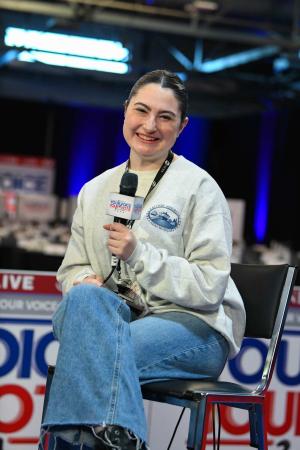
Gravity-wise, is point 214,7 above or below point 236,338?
above

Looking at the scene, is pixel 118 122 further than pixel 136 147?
Yes

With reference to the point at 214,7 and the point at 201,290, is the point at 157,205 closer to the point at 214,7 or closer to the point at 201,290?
Result: the point at 201,290

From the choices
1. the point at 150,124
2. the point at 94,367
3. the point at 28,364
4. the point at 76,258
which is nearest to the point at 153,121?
the point at 150,124

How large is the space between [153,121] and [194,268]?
441mm

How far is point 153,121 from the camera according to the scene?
2.53m

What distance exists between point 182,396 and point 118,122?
1828 cm

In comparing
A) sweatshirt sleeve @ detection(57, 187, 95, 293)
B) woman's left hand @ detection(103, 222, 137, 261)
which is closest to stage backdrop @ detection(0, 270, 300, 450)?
sweatshirt sleeve @ detection(57, 187, 95, 293)

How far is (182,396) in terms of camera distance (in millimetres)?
2285

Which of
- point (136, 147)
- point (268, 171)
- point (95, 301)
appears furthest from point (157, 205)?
point (268, 171)

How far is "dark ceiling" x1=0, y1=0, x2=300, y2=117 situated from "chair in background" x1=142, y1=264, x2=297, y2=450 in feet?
29.9

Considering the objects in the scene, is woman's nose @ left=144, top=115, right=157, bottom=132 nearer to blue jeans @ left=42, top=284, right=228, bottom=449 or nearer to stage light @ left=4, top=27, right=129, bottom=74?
blue jeans @ left=42, top=284, right=228, bottom=449

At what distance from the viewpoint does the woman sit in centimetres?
208

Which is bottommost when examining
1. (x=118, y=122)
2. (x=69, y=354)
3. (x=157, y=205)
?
(x=69, y=354)

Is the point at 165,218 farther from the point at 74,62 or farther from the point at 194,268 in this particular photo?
the point at 74,62
